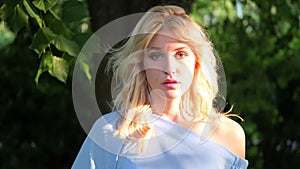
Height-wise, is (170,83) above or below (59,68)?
above

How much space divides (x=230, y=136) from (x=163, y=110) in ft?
0.71

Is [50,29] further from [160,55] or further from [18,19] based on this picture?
[160,55]

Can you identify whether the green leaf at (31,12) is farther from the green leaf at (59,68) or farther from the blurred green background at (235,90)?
the blurred green background at (235,90)

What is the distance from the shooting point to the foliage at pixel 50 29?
2.59 m

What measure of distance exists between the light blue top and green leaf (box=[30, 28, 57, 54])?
0.73 m

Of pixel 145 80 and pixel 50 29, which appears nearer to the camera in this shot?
pixel 145 80

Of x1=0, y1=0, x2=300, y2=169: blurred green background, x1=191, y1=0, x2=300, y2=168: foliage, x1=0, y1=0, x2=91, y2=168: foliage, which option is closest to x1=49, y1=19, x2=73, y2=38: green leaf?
x1=0, y1=0, x2=300, y2=169: blurred green background

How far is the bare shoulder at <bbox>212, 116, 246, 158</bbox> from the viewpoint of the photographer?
1975 mm

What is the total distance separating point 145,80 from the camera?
76.3 inches

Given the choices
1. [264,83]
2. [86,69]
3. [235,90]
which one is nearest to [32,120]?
[235,90]

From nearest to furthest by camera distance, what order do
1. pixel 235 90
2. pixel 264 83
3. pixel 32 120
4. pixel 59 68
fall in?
pixel 59 68
pixel 235 90
pixel 264 83
pixel 32 120

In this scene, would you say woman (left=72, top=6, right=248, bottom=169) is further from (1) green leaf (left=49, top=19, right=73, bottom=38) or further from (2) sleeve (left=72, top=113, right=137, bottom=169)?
(1) green leaf (left=49, top=19, right=73, bottom=38)

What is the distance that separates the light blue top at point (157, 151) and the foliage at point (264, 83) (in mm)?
3044

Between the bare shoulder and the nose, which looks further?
the bare shoulder
